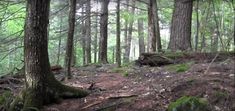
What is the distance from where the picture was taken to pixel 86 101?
7.13 meters

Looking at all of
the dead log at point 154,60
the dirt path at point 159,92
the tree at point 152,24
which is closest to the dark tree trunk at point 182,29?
the tree at point 152,24

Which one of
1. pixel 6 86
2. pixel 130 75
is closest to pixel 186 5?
pixel 130 75

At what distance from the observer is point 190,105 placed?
5.47 meters

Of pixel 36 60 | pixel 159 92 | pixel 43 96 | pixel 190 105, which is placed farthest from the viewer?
pixel 43 96

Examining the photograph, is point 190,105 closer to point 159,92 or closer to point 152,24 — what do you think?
point 159,92

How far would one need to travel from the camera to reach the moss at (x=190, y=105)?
543 centimetres

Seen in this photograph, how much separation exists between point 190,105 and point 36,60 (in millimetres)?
3180

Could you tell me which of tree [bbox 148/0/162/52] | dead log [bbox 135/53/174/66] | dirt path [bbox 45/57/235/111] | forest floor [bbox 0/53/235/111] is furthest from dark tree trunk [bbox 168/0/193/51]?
dirt path [bbox 45/57/235/111]

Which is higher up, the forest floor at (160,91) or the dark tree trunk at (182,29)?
the dark tree trunk at (182,29)

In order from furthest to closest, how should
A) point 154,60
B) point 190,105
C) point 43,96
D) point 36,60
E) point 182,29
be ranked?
point 182,29
point 154,60
point 43,96
point 36,60
point 190,105

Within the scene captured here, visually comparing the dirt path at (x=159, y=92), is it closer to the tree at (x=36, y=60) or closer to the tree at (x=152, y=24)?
the tree at (x=36, y=60)

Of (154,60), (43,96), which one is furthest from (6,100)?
(154,60)

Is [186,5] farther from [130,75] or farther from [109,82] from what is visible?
[109,82]

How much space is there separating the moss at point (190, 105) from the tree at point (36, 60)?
279 centimetres
